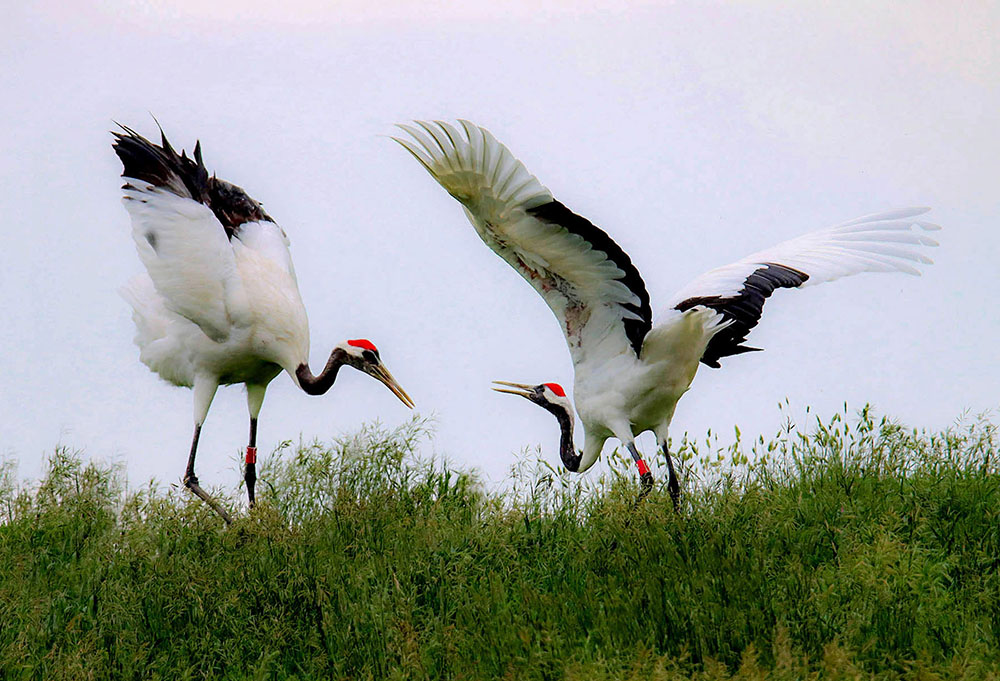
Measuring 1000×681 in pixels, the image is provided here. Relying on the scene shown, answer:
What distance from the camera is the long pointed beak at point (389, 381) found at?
8039mm

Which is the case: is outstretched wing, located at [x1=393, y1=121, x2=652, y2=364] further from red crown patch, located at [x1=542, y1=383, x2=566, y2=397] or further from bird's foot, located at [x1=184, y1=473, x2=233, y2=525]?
bird's foot, located at [x1=184, y1=473, x2=233, y2=525]

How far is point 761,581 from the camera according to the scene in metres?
5.16

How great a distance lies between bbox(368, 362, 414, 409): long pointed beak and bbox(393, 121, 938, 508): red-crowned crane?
72 cm

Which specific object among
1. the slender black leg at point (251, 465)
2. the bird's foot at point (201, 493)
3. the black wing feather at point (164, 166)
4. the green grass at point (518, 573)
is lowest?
the green grass at point (518, 573)

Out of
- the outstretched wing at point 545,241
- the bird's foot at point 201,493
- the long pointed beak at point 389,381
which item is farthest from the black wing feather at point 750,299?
the bird's foot at point 201,493

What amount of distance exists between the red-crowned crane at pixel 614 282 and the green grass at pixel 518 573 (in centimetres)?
49

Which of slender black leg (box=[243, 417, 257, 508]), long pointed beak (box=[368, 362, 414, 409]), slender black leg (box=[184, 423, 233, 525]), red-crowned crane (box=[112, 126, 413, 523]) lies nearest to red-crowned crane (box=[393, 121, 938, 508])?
long pointed beak (box=[368, 362, 414, 409])

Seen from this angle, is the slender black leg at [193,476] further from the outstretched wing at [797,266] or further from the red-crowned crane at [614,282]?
the outstretched wing at [797,266]

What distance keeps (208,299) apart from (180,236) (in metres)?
0.46

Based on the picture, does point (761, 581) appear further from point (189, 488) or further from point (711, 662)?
point (189, 488)

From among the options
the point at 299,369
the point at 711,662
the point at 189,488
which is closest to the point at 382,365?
the point at 299,369

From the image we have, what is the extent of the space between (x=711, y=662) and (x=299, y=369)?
4.78 metres

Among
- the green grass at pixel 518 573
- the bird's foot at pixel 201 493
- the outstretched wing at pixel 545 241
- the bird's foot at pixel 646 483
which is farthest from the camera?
the bird's foot at pixel 201 493

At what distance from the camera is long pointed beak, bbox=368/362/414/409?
804 centimetres
